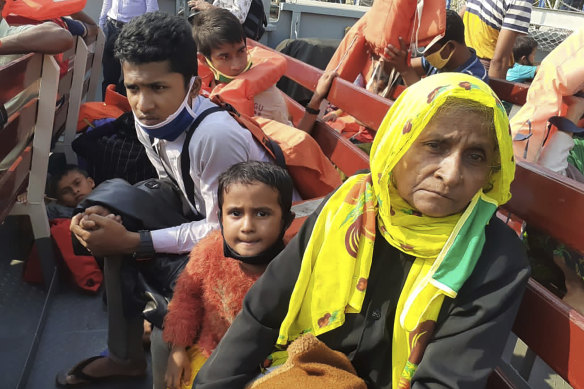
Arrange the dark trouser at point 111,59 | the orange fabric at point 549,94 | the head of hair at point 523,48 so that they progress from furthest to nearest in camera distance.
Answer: the head of hair at point 523,48, the dark trouser at point 111,59, the orange fabric at point 549,94

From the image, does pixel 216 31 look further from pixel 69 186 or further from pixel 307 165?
pixel 69 186

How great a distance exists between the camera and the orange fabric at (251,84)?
9.31 ft

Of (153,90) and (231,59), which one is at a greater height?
(153,90)

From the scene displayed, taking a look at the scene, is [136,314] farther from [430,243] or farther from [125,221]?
[430,243]

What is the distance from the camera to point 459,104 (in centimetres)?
121

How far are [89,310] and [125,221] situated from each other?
1.02 meters

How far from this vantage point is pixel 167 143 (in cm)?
206

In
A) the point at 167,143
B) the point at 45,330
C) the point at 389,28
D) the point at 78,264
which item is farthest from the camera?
the point at 389,28

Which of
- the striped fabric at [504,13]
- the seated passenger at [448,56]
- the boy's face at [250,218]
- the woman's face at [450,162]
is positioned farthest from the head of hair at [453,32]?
the woman's face at [450,162]

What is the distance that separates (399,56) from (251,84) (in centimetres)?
89

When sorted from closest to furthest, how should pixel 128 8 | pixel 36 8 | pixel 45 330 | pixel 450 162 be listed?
pixel 450 162
pixel 45 330
pixel 36 8
pixel 128 8

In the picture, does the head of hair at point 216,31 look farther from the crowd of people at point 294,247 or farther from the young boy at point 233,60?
the crowd of people at point 294,247

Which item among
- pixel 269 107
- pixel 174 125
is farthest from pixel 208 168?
pixel 269 107

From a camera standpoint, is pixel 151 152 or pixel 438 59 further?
pixel 438 59
